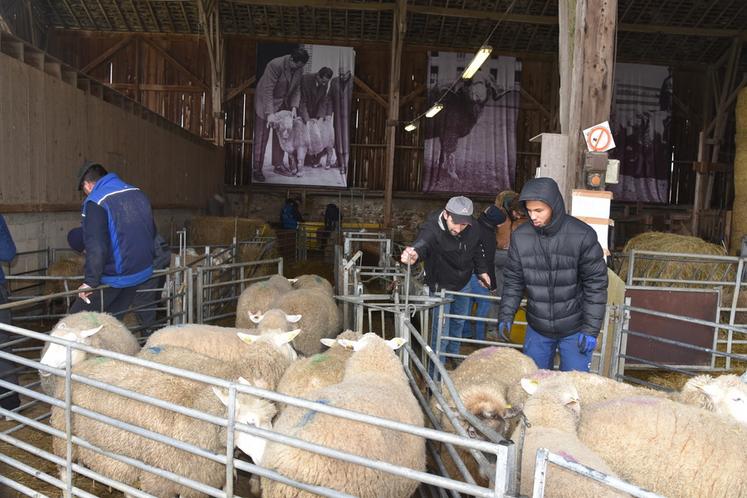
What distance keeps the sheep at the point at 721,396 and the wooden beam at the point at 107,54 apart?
64.9 ft

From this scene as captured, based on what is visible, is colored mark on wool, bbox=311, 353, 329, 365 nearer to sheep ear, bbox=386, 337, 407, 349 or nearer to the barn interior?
sheep ear, bbox=386, 337, 407, 349

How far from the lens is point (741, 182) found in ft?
34.2

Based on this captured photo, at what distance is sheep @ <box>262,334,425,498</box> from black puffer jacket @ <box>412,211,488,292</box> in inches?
100

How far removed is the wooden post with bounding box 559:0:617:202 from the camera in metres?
5.14

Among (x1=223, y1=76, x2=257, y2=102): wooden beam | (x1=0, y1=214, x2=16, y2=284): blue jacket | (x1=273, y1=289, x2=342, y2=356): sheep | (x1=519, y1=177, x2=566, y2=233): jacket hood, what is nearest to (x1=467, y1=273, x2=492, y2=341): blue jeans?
(x1=273, y1=289, x2=342, y2=356): sheep

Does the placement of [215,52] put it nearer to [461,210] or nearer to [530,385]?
[461,210]

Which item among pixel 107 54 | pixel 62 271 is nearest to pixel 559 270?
pixel 62 271

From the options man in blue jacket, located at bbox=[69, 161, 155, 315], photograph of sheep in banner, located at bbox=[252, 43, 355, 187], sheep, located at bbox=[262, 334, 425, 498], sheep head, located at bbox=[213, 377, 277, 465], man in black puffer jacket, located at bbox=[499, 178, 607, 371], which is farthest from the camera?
photograph of sheep in banner, located at bbox=[252, 43, 355, 187]

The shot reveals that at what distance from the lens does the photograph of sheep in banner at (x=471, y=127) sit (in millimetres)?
18844

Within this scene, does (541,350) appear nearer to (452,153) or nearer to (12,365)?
(12,365)

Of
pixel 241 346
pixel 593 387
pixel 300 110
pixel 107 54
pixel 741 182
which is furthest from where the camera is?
pixel 107 54

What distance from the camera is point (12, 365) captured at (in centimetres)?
459

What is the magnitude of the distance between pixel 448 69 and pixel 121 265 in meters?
16.0

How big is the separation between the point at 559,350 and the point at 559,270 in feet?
2.03
